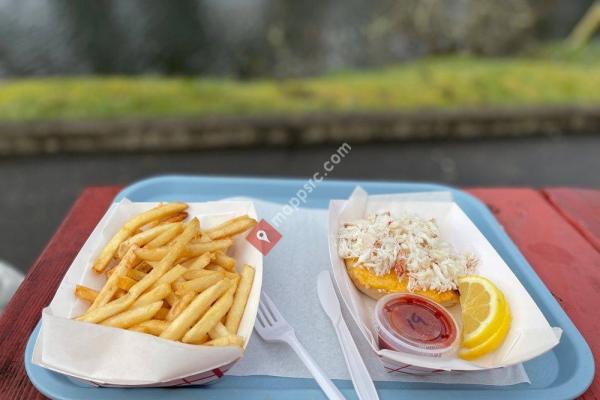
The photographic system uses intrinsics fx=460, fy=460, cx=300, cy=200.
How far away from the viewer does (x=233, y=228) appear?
1393mm

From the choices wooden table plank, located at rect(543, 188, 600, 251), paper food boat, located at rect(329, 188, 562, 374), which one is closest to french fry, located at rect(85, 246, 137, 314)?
paper food boat, located at rect(329, 188, 562, 374)

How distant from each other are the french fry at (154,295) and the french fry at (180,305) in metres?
0.04

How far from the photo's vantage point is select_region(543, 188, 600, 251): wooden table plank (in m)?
1.78

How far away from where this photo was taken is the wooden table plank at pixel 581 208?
1.78m

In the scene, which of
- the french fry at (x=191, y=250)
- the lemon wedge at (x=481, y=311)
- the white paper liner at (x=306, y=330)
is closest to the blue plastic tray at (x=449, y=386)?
the white paper liner at (x=306, y=330)

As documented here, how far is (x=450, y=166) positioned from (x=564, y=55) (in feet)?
10.5

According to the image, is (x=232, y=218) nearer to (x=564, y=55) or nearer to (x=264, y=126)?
(x=264, y=126)

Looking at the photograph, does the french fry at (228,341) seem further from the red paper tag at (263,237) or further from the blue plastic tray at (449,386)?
the red paper tag at (263,237)

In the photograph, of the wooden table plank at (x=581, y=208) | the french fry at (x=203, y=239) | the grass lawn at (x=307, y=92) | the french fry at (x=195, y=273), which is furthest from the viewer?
the grass lawn at (x=307, y=92)

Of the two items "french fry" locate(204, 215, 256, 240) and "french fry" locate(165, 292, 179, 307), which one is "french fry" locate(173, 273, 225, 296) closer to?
"french fry" locate(165, 292, 179, 307)

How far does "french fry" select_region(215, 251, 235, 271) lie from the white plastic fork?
127 millimetres

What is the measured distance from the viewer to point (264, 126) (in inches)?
161

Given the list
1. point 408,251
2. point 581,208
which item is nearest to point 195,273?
point 408,251

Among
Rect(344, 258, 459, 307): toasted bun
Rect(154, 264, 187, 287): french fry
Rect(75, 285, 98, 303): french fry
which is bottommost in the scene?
Rect(75, 285, 98, 303): french fry
